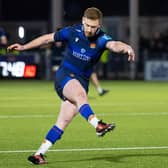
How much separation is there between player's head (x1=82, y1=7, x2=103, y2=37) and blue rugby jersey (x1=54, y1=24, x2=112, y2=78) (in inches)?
7.2

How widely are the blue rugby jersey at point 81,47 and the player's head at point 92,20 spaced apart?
7.2 inches

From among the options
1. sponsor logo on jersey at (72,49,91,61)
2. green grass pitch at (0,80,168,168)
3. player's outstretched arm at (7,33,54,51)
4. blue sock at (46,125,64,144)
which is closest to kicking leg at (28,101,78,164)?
blue sock at (46,125,64,144)

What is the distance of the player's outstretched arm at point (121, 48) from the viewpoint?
8.45m

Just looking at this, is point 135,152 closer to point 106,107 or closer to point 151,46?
point 106,107

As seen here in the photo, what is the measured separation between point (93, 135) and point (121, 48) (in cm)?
373

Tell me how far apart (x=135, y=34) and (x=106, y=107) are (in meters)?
22.4

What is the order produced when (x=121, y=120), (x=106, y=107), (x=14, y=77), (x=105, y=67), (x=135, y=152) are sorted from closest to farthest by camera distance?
(x=135, y=152), (x=121, y=120), (x=106, y=107), (x=14, y=77), (x=105, y=67)

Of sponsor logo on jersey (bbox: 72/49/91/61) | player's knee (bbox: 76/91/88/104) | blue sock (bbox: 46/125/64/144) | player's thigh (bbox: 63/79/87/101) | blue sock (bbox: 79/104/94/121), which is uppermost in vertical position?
sponsor logo on jersey (bbox: 72/49/91/61)

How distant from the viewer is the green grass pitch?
9.27 metres

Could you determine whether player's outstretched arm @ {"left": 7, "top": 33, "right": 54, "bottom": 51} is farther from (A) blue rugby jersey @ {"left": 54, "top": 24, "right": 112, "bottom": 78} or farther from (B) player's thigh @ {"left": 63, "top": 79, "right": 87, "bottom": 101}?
(B) player's thigh @ {"left": 63, "top": 79, "right": 87, "bottom": 101}

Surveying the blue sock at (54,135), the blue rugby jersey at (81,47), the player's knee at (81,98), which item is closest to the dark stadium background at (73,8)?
the blue rugby jersey at (81,47)

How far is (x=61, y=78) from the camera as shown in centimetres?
902

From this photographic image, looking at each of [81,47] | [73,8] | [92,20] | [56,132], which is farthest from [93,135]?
[73,8]

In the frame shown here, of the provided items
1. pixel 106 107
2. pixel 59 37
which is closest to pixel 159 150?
pixel 59 37
